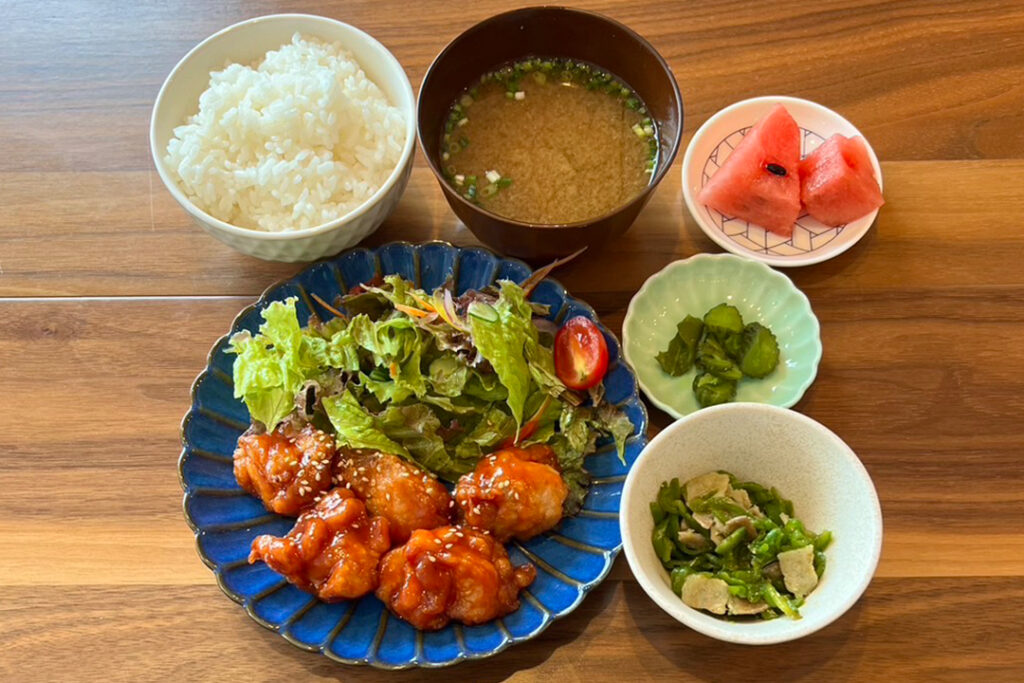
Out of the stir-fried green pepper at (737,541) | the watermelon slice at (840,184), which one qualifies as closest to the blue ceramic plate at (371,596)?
the stir-fried green pepper at (737,541)

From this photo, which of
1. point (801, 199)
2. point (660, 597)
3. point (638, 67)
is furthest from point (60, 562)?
point (801, 199)

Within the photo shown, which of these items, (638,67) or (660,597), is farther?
(638,67)

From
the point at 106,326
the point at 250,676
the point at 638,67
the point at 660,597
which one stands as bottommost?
the point at 250,676

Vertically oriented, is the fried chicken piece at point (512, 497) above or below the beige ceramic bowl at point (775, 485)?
below

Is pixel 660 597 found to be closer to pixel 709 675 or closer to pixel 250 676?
pixel 709 675

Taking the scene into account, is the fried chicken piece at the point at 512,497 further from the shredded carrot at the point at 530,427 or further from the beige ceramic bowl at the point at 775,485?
the beige ceramic bowl at the point at 775,485

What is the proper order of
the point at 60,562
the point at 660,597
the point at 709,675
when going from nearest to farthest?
the point at 660,597, the point at 709,675, the point at 60,562

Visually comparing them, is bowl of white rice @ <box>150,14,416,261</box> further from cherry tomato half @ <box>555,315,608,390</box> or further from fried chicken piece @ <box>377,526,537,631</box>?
fried chicken piece @ <box>377,526,537,631</box>
